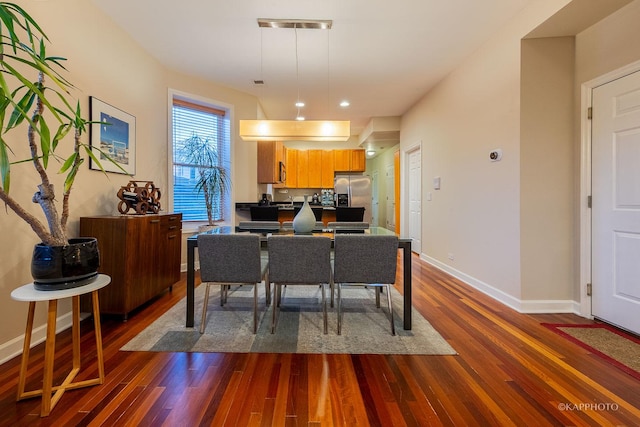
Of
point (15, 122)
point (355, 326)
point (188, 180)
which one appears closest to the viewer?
point (15, 122)

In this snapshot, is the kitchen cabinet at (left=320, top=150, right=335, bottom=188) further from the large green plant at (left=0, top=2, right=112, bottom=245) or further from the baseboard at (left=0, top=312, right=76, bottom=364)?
the baseboard at (left=0, top=312, right=76, bottom=364)

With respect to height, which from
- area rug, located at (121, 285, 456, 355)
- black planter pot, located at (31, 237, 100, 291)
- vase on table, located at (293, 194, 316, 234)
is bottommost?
area rug, located at (121, 285, 456, 355)

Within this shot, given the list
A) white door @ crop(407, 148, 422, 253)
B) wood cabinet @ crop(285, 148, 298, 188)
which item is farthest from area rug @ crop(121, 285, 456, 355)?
wood cabinet @ crop(285, 148, 298, 188)

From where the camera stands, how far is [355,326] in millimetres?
2367

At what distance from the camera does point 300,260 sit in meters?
2.20

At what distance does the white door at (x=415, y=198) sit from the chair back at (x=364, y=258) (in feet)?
10.0

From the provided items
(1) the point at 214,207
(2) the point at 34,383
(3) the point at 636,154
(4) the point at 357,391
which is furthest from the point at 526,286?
(1) the point at 214,207

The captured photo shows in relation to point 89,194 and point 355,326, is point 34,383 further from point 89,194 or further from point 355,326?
point 355,326

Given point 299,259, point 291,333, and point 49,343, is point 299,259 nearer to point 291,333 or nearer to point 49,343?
point 291,333

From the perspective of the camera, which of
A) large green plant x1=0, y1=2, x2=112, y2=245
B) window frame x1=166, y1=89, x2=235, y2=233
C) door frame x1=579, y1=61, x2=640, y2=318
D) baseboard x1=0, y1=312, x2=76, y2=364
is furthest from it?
window frame x1=166, y1=89, x2=235, y2=233

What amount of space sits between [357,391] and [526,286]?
209 centimetres

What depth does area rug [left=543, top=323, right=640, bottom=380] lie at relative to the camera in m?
1.84

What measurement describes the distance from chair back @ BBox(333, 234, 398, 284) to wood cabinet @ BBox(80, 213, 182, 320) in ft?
5.79

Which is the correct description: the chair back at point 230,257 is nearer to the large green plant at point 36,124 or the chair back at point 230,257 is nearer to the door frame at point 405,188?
the large green plant at point 36,124
